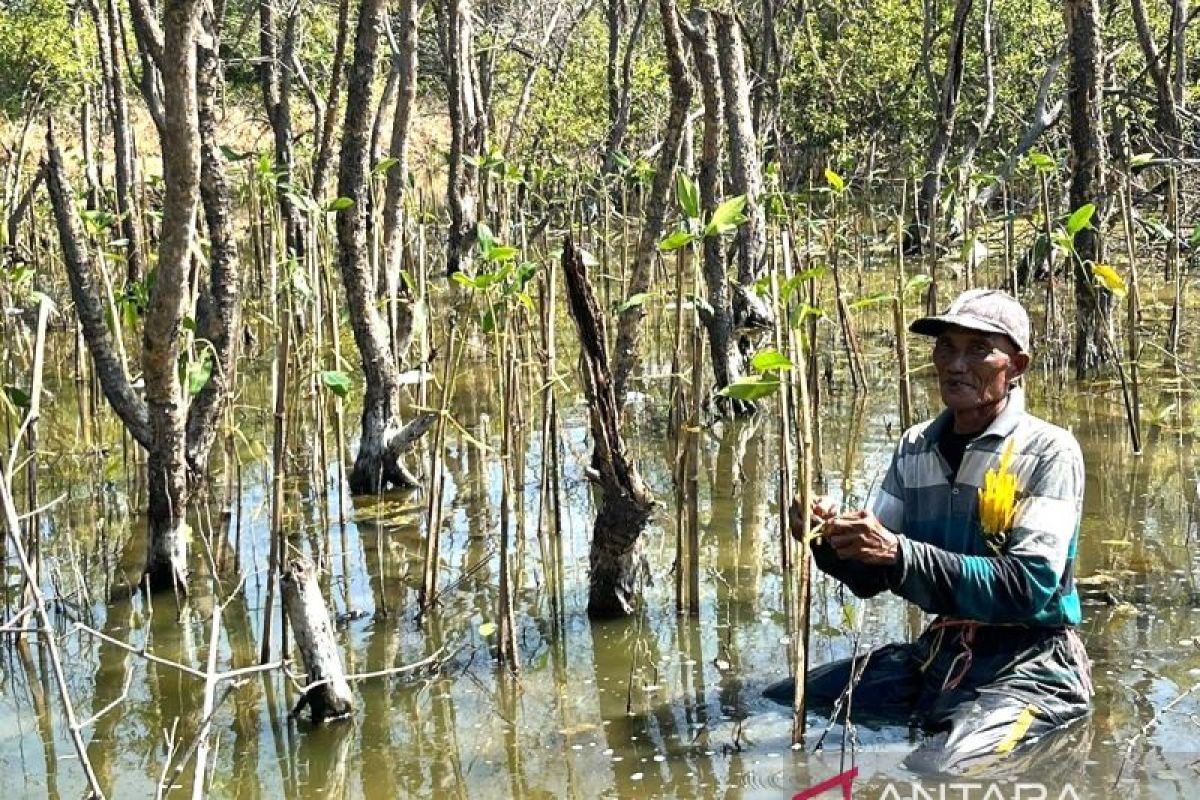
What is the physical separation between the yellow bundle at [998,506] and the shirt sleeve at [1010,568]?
22mm

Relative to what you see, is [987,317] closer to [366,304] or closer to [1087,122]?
[366,304]

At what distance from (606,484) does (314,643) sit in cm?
119

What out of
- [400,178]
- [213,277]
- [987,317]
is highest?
[400,178]

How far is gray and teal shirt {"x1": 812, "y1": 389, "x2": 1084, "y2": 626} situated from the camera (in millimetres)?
3711

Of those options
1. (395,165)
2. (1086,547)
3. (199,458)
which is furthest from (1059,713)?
(395,165)

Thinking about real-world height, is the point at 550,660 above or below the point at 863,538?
below

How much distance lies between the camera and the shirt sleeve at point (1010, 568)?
145 inches

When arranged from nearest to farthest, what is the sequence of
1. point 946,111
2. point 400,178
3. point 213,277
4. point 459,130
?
1. point 213,277
2. point 400,178
3. point 459,130
4. point 946,111

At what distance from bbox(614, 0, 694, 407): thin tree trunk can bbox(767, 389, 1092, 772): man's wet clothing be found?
2.00m

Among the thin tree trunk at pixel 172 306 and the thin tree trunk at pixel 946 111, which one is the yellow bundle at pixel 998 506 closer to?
the thin tree trunk at pixel 172 306

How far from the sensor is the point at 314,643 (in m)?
4.52

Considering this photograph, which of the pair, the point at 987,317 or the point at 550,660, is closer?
the point at 987,317

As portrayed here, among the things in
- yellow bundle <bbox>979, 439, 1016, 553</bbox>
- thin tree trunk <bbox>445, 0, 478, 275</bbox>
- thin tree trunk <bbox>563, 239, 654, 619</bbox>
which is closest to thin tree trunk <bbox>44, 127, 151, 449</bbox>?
thin tree trunk <bbox>563, 239, 654, 619</bbox>

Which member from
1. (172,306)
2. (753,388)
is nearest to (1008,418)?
(753,388)
